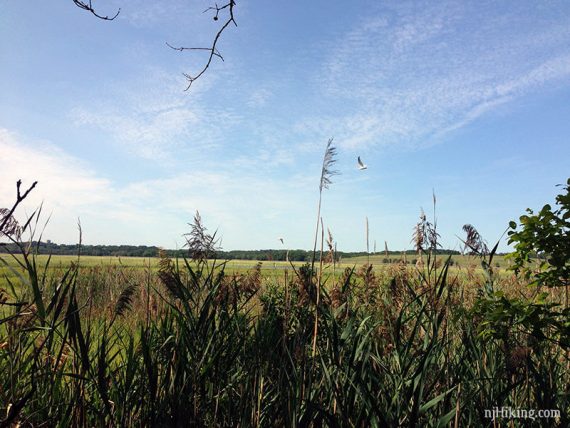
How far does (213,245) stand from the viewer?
3.28 meters

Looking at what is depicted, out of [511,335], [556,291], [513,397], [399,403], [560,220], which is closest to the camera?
[399,403]

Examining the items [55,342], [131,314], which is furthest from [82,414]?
[131,314]

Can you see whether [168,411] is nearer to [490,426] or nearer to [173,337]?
[173,337]

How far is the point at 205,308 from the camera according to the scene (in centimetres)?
249

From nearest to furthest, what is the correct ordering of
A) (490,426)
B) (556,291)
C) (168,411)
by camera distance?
(168,411)
(490,426)
(556,291)

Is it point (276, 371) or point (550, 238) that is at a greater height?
point (550, 238)

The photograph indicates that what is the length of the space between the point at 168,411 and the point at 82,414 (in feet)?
1.64

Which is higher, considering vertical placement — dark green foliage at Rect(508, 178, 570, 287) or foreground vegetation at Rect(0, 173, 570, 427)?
dark green foliage at Rect(508, 178, 570, 287)

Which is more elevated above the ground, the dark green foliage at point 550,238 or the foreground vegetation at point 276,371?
the dark green foliage at point 550,238

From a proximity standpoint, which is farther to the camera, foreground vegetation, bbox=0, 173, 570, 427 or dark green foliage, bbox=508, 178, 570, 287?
dark green foliage, bbox=508, 178, 570, 287

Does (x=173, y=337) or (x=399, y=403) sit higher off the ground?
(x=173, y=337)

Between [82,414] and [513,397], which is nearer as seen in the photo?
[82,414]

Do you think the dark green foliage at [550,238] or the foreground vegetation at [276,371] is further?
the dark green foliage at [550,238]

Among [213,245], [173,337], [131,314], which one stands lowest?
[131,314]
